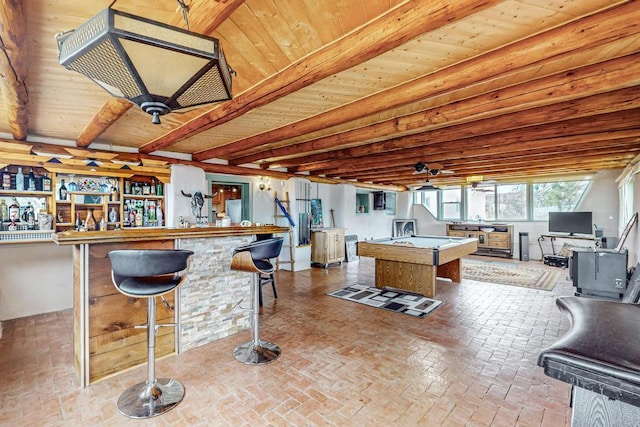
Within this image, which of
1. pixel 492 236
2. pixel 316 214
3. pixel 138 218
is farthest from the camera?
pixel 492 236

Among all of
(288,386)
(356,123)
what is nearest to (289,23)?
(356,123)

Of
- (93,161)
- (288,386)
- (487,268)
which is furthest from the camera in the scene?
(487,268)

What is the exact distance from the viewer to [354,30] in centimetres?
189

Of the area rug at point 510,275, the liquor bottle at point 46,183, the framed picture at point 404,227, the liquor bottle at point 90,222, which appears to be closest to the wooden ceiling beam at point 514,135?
the area rug at point 510,275

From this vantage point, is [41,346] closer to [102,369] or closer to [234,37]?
[102,369]

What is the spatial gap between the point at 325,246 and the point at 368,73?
548cm

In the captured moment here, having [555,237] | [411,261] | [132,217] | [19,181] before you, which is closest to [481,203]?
[555,237]

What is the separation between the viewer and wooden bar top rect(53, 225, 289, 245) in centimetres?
237

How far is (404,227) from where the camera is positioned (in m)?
11.5

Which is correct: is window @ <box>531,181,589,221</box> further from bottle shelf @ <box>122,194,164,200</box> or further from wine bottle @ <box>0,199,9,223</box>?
wine bottle @ <box>0,199,9,223</box>

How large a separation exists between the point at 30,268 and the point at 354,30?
5.28 meters

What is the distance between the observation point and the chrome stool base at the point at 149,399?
223 centimetres

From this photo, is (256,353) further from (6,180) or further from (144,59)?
(6,180)

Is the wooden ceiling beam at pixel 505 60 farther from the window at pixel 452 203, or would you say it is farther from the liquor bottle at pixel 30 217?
the window at pixel 452 203
